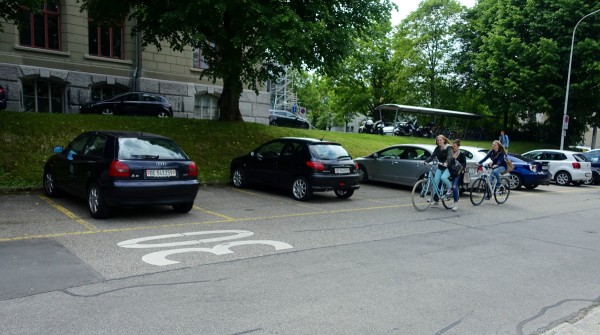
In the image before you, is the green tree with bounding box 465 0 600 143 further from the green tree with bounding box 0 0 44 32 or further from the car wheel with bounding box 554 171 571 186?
the green tree with bounding box 0 0 44 32

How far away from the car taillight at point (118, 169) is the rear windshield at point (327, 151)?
4.76m

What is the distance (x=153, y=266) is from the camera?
569cm

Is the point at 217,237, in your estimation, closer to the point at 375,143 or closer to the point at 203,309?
the point at 203,309

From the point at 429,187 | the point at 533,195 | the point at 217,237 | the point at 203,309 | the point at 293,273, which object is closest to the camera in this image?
the point at 203,309

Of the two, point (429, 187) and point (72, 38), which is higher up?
point (72, 38)

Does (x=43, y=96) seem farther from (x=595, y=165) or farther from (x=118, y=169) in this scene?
(x=595, y=165)

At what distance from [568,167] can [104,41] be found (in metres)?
24.5

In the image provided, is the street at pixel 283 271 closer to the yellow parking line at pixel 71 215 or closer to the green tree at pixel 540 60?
the yellow parking line at pixel 71 215

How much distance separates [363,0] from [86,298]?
583 inches

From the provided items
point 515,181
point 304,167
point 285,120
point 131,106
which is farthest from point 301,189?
point 285,120

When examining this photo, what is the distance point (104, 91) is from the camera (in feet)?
87.7

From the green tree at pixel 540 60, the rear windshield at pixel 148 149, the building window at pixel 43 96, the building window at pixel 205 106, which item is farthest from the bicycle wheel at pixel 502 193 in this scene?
the building window at pixel 43 96

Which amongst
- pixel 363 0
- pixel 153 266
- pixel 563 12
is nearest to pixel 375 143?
pixel 363 0

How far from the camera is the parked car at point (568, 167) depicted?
20016mm
